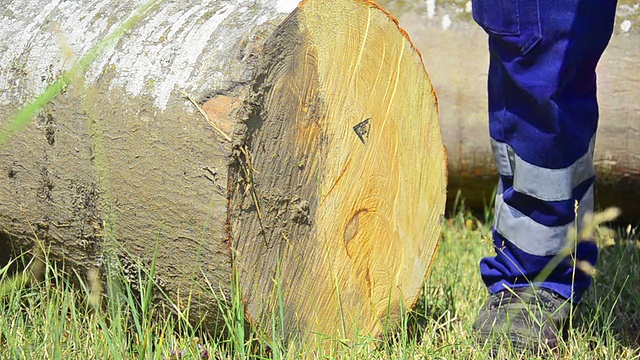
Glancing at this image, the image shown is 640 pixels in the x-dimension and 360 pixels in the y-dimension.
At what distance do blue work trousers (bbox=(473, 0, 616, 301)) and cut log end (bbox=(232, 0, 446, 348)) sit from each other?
0.71ft

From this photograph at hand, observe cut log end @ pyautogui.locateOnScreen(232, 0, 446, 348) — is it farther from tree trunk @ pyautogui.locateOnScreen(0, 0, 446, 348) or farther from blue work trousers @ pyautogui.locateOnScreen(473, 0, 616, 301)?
blue work trousers @ pyautogui.locateOnScreen(473, 0, 616, 301)

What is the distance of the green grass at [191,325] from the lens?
1781 mm

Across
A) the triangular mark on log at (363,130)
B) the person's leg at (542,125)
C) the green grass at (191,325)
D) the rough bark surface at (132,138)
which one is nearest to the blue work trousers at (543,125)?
the person's leg at (542,125)

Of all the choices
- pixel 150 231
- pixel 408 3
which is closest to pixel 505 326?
pixel 150 231

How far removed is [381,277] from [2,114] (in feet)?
3.39

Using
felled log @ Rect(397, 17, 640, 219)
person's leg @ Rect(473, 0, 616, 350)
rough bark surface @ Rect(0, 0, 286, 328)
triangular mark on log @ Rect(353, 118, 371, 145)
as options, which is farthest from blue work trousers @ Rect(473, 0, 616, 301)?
felled log @ Rect(397, 17, 640, 219)

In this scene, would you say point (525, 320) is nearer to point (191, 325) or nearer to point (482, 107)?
point (191, 325)

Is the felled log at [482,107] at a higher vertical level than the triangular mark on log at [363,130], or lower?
lower

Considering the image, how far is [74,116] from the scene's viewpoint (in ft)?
6.12

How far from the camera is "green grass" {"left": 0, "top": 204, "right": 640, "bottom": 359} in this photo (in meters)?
1.78

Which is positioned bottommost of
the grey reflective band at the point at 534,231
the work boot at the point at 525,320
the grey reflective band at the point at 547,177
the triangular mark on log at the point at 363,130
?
the work boot at the point at 525,320

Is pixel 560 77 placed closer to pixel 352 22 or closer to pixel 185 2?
pixel 352 22

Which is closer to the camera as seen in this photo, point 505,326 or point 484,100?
point 505,326

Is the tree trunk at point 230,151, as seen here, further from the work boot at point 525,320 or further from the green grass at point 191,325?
the work boot at point 525,320
